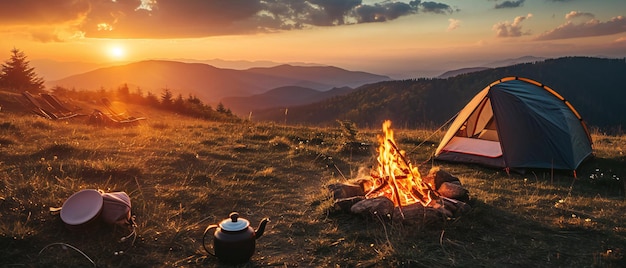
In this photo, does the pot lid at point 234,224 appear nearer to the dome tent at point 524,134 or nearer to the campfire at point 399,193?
the campfire at point 399,193

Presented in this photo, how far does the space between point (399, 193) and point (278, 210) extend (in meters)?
2.00

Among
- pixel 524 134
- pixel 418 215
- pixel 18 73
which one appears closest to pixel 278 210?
pixel 418 215

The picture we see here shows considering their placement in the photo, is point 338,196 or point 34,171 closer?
point 338,196

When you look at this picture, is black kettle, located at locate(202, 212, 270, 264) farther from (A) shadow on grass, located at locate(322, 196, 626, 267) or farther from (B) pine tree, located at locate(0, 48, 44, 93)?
(B) pine tree, located at locate(0, 48, 44, 93)

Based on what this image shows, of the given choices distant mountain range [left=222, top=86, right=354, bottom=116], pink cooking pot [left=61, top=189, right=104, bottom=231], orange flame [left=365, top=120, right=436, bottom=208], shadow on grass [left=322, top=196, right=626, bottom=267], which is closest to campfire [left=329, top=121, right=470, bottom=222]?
orange flame [left=365, top=120, right=436, bottom=208]

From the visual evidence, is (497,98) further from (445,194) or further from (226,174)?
(226,174)

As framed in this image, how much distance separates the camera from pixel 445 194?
275 inches

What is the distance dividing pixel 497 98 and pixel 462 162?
70.4 inches

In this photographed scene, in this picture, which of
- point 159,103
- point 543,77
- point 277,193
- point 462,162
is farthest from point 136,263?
point 543,77

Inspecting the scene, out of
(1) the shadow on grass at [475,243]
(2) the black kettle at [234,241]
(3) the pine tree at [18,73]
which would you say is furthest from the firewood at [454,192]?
(3) the pine tree at [18,73]

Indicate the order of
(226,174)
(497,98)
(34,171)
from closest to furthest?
(34,171), (226,174), (497,98)

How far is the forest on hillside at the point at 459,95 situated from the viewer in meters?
89.6

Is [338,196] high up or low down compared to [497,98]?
down

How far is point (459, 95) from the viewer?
9869 cm
